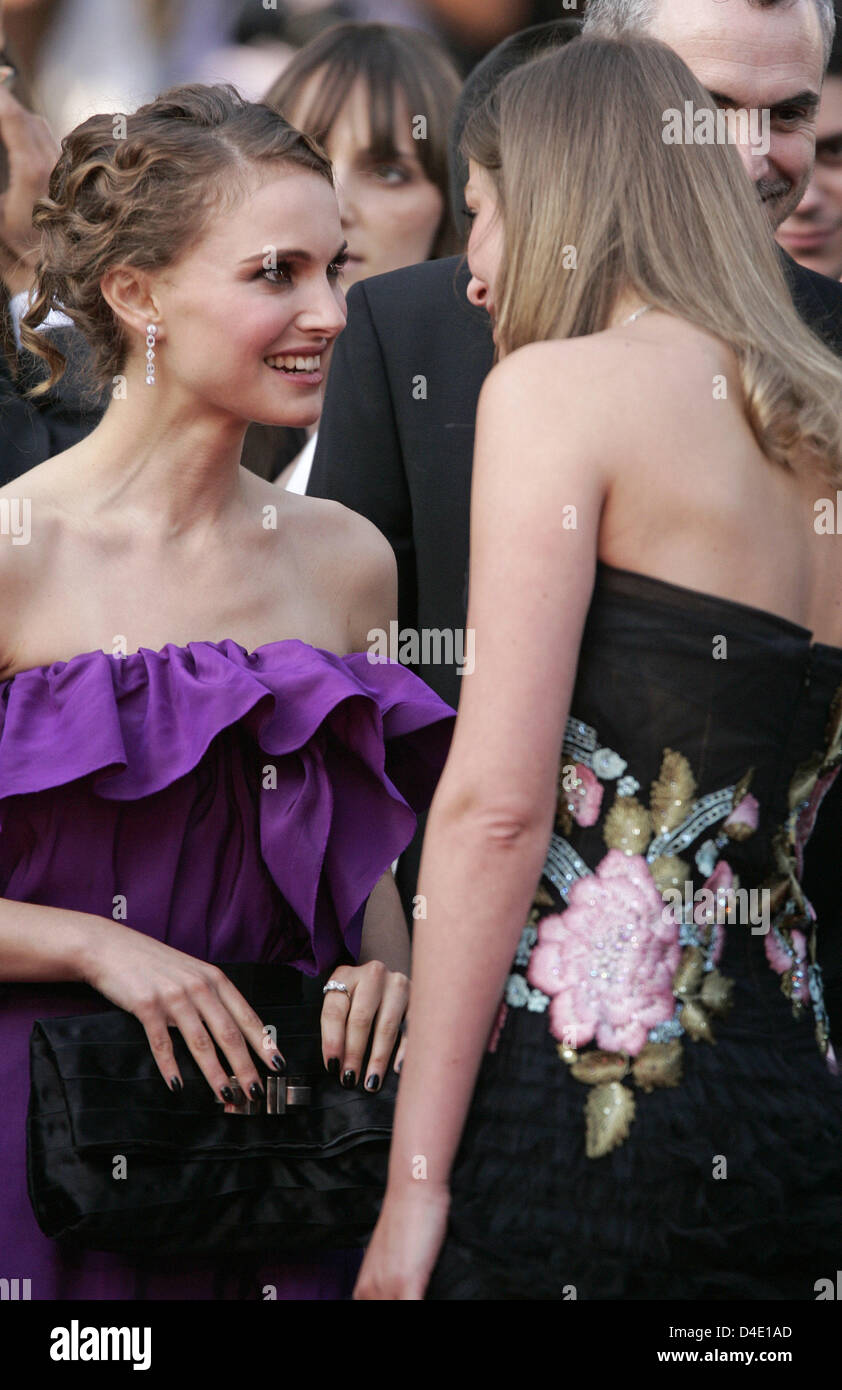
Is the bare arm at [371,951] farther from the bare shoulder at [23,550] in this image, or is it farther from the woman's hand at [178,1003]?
the bare shoulder at [23,550]

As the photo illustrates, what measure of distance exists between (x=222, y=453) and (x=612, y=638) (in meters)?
0.95

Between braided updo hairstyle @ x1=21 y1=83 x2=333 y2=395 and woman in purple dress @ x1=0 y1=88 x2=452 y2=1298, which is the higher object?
braided updo hairstyle @ x1=21 y1=83 x2=333 y2=395

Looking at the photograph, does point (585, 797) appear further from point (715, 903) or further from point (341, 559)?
point (341, 559)

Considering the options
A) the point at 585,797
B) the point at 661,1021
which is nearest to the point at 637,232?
the point at 585,797

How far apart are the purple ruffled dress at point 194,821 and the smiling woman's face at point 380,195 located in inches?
81.2

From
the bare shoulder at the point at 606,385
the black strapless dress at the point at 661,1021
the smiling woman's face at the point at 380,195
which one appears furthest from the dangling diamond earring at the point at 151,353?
the smiling woman's face at the point at 380,195

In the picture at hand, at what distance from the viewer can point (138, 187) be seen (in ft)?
7.18

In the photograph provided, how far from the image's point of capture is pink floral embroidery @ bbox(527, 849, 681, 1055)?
1.49m

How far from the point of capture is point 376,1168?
1.81 meters

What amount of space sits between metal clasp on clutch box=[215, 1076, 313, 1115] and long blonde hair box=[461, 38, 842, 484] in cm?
91

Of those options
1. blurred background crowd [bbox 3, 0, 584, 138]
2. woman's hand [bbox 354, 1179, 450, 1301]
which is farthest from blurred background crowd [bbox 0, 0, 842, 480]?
woman's hand [bbox 354, 1179, 450, 1301]

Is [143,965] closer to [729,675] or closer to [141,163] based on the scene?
[729,675]

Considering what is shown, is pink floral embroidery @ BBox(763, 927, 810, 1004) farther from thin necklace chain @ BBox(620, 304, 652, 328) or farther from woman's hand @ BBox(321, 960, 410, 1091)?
thin necklace chain @ BBox(620, 304, 652, 328)
